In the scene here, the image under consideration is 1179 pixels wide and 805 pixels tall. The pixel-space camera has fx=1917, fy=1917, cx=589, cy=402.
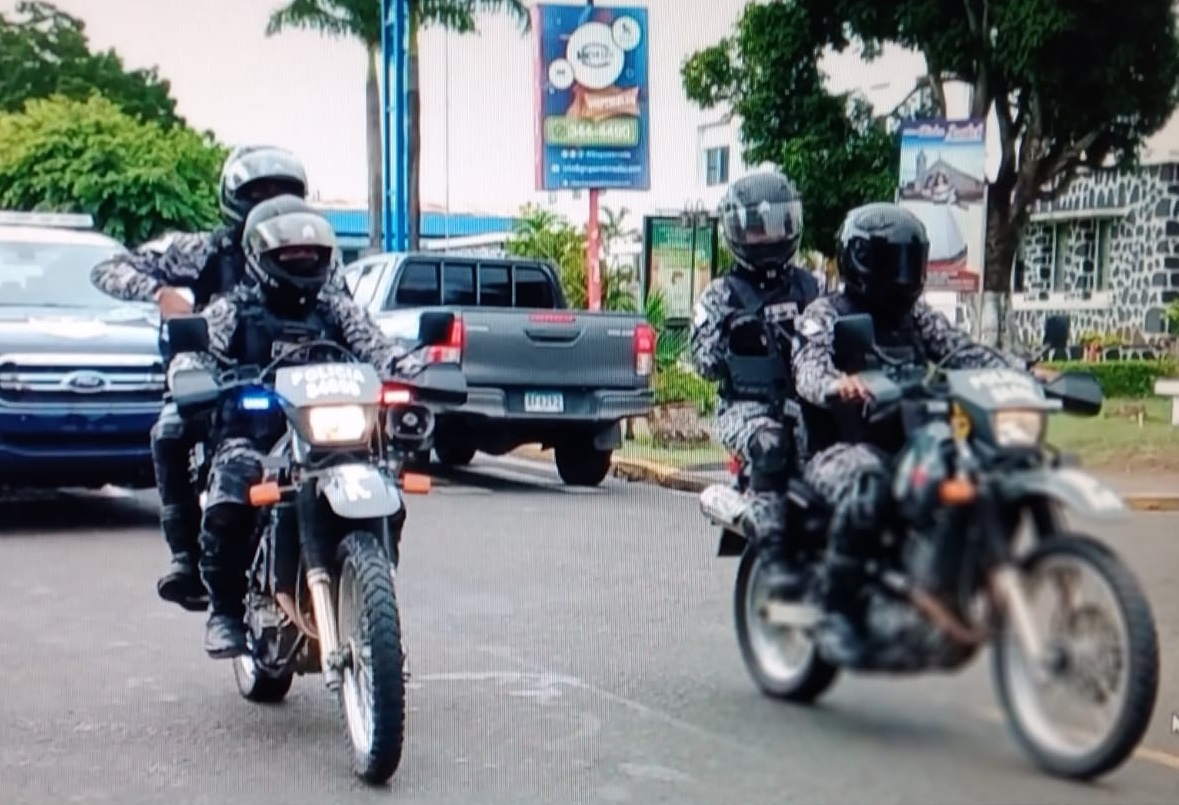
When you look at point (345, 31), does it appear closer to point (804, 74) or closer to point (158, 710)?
point (804, 74)

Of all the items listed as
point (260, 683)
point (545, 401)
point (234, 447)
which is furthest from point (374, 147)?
point (260, 683)

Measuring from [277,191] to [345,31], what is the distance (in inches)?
12.8

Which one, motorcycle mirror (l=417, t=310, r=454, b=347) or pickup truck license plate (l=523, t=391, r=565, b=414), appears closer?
pickup truck license plate (l=523, t=391, r=565, b=414)

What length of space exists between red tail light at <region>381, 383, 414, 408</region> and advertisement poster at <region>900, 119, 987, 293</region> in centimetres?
171

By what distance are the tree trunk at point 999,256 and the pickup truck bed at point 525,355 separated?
0.71m

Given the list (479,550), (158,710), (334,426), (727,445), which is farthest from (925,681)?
(158,710)

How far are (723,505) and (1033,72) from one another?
418mm

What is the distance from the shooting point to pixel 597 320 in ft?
7.60

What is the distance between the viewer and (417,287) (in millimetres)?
2934

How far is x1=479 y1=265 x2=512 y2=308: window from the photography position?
2.71 m

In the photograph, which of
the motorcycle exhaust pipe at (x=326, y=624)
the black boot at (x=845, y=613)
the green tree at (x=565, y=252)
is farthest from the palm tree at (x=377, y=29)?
Answer: the motorcycle exhaust pipe at (x=326, y=624)

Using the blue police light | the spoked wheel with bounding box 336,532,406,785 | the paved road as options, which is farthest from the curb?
the spoked wheel with bounding box 336,532,406,785

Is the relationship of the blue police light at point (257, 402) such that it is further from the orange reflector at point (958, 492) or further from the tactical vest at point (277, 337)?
the orange reflector at point (958, 492)

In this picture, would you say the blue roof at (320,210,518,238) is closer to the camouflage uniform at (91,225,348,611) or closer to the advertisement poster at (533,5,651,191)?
the camouflage uniform at (91,225,348,611)
